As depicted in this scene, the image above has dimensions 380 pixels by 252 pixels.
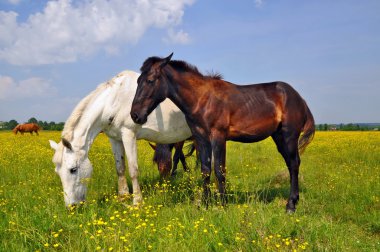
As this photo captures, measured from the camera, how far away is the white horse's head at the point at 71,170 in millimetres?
4695

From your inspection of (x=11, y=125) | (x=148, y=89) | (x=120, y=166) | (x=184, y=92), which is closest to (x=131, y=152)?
(x=120, y=166)

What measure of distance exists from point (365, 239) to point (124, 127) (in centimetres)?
404

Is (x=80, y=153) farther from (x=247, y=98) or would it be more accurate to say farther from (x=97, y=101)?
(x=247, y=98)

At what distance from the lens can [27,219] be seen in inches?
147

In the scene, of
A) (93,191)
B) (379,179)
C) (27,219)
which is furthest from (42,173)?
(379,179)

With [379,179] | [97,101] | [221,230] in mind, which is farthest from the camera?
[379,179]

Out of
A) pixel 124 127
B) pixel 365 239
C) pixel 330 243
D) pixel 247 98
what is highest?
pixel 247 98

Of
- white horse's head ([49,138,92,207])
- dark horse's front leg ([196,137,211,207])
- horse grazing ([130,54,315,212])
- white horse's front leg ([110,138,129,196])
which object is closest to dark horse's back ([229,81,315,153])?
horse grazing ([130,54,315,212])

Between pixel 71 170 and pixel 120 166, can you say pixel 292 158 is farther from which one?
Answer: pixel 71 170

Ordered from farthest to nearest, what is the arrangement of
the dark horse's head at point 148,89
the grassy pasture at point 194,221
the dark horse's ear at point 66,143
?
1. the dark horse's ear at point 66,143
2. the dark horse's head at point 148,89
3. the grassy pasture at point 194,221

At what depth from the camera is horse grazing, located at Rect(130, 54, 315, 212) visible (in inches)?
181

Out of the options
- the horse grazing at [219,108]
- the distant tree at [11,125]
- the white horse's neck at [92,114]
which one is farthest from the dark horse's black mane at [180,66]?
the distant tree at [11,125]

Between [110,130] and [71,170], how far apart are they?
1.02m

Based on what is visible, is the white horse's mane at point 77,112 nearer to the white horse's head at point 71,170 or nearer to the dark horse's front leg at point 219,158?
the white horse's head at point 71,170
